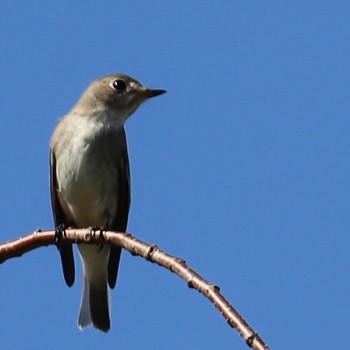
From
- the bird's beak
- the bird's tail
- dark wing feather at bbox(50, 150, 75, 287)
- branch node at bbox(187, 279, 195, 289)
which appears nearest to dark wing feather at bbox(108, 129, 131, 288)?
the bird's tail

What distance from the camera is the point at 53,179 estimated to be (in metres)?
7.85

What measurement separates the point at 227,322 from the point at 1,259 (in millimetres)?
1309

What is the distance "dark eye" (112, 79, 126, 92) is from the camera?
8.59 metres

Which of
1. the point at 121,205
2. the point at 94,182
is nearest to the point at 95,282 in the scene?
the point at 121,205

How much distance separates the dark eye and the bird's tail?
5.38 feet

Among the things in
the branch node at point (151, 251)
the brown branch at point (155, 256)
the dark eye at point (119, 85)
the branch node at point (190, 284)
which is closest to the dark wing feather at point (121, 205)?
the dark eye at point (119, 85)

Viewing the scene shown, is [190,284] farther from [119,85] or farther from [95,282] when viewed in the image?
[119,85]

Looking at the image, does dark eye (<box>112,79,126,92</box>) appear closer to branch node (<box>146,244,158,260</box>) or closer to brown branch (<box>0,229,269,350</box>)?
brown branch (<box>0,229,269,350</box>)

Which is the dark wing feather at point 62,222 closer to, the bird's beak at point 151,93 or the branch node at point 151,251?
the bird's beak at point 151,93

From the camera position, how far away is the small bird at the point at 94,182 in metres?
7.57

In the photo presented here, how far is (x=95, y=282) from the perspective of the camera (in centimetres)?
822

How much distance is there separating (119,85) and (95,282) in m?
2.01

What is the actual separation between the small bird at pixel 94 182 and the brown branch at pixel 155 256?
9.80ft

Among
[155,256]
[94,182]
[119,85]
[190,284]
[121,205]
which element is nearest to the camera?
[190,284]
